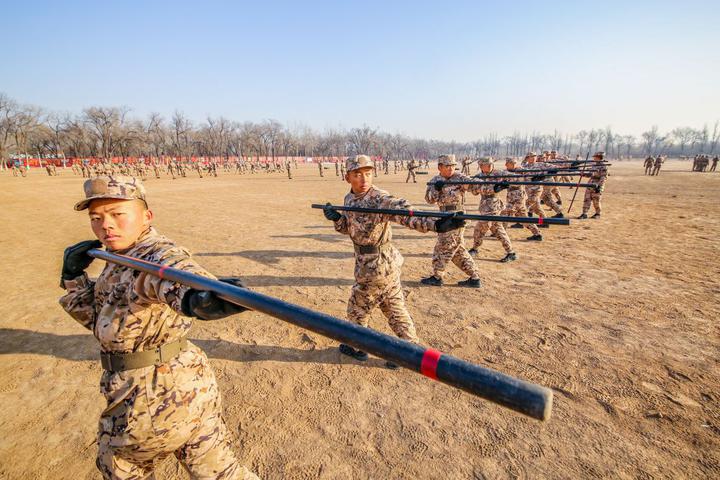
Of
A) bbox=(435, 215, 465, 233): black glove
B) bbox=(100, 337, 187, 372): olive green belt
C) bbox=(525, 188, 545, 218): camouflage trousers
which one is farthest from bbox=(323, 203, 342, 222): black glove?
bbox=(525, 188, 545, 218): camouflage trousers

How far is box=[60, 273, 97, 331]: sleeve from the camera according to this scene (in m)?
1.88

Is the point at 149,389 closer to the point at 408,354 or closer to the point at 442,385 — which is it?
the point at 408,354

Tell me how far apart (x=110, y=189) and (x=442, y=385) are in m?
3.24

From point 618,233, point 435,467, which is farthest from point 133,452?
point 618,233

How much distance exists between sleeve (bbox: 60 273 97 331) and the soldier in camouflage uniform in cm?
18

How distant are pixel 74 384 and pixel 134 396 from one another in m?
2.66

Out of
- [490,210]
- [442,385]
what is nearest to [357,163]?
[442,385]

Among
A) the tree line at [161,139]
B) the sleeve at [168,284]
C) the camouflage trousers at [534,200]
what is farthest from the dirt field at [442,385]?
the tree line at [161,139]

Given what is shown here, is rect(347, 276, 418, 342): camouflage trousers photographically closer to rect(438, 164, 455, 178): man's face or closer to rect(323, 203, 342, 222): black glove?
rect(323, 203, 342, 222): black glove

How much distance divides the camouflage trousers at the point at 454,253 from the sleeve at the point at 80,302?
15.5 ft

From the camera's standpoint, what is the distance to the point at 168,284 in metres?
1.43

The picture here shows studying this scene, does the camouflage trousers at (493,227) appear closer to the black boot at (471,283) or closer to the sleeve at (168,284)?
the black boot at (471,283)

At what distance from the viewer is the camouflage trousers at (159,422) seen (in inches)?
62.6

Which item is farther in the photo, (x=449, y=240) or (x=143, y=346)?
(x=449, y=240)
